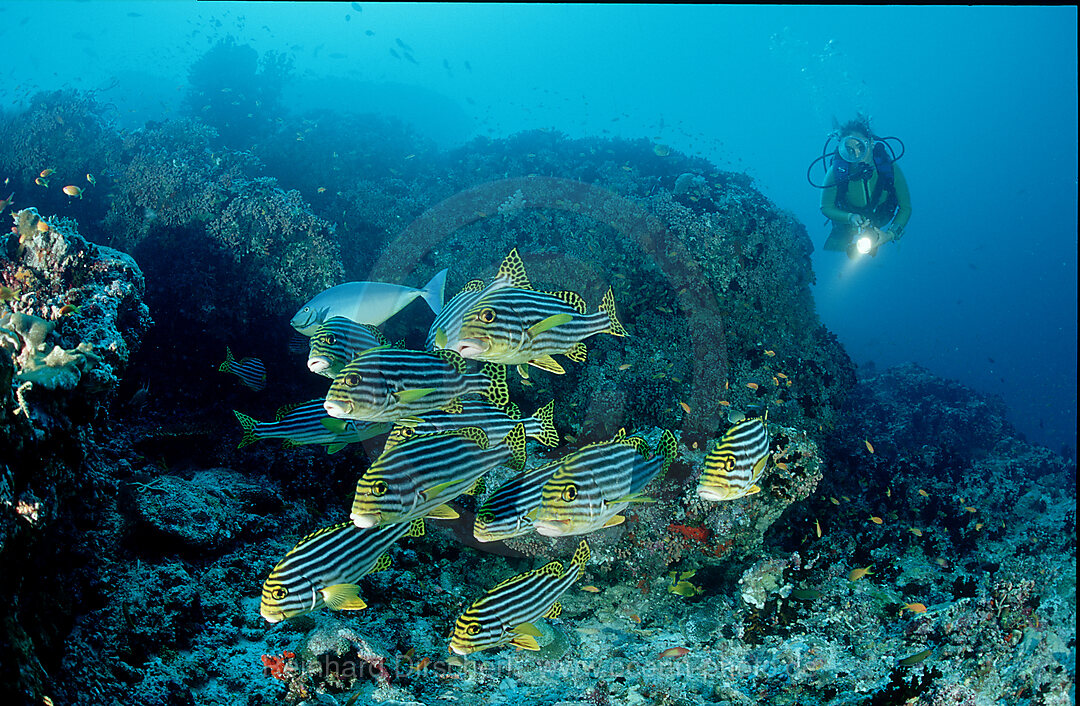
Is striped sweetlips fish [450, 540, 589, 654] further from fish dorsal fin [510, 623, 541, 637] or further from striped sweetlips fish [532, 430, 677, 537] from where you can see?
striped sweetlips fish [532, 430, 677, 537]

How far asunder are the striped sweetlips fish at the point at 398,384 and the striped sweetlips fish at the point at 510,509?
655 mm

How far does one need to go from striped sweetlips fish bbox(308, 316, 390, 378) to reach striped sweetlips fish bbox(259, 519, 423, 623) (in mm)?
1047

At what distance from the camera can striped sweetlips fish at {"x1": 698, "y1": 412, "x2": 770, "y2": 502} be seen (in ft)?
9.28

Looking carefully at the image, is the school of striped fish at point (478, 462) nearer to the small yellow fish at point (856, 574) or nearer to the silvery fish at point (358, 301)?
the silvery fish at point (358, 301)

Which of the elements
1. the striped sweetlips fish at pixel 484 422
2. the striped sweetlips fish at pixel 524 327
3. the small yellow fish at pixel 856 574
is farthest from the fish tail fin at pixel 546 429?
the small yellow fish at pixel 856 574

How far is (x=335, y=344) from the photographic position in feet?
10.8

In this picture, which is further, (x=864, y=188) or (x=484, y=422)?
(x=864, y=188)

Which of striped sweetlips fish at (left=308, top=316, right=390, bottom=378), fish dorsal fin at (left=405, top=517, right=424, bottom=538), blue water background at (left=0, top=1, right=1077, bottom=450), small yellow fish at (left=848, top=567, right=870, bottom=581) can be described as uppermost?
blue water background at (left=0, top=1, right=1077, bottom=450)

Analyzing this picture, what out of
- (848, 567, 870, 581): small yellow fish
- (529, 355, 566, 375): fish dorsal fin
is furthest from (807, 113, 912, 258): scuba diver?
(529, 355, 566, 375): fish dorsal fin

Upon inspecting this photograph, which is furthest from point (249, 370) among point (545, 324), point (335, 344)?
point (545, 324)

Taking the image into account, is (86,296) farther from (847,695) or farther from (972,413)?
(972,413)

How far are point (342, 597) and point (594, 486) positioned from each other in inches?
56.9

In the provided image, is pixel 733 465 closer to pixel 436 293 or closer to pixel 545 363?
pixel 545 363

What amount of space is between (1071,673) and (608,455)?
364 cm
